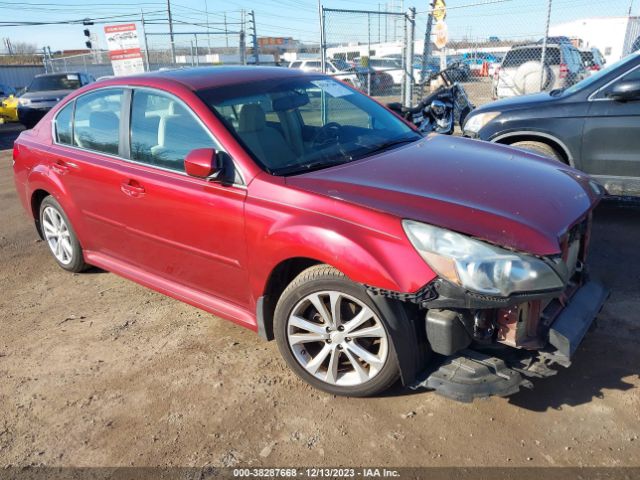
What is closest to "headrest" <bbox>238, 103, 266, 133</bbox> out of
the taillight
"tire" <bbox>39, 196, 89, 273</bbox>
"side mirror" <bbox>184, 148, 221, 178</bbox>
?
"side mirror" <bbox>184, 148, 221, 178</bbox>

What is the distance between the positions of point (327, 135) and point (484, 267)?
1615 millimetres

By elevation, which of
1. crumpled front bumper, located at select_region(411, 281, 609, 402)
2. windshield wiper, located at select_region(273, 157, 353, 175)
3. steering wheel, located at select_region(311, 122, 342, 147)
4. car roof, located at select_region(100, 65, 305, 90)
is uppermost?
car roof, located at select_region(100, 65, 305, 90)

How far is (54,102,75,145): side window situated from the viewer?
Answer: 4.26 meters

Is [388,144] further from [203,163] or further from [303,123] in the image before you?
[203,163]

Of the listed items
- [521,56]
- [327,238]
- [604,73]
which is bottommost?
[327,238]

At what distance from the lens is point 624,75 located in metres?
5.07

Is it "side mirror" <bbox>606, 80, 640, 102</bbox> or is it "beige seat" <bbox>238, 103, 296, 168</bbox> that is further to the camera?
"side mirror" <bbox>606, 80, 640, 102</bbox>

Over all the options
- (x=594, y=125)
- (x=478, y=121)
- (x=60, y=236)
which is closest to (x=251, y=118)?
(x=60, y=236)

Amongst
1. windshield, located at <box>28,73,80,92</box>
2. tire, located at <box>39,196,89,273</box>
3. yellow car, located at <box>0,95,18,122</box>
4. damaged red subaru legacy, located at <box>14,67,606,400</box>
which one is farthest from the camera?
yellow car, located at <box>0,95,18,122</box>

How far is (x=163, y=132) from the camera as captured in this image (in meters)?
3.44

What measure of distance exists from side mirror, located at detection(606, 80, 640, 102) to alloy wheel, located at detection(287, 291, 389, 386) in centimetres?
366

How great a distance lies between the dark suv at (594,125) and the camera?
4969 millimetres

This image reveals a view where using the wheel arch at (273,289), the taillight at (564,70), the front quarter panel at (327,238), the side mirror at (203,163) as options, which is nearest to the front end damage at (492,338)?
the front quarter panel at (327,238)

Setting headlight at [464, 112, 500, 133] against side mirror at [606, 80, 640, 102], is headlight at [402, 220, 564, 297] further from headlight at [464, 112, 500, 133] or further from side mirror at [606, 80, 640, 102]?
headlight at [464, 112, 500, 133]
